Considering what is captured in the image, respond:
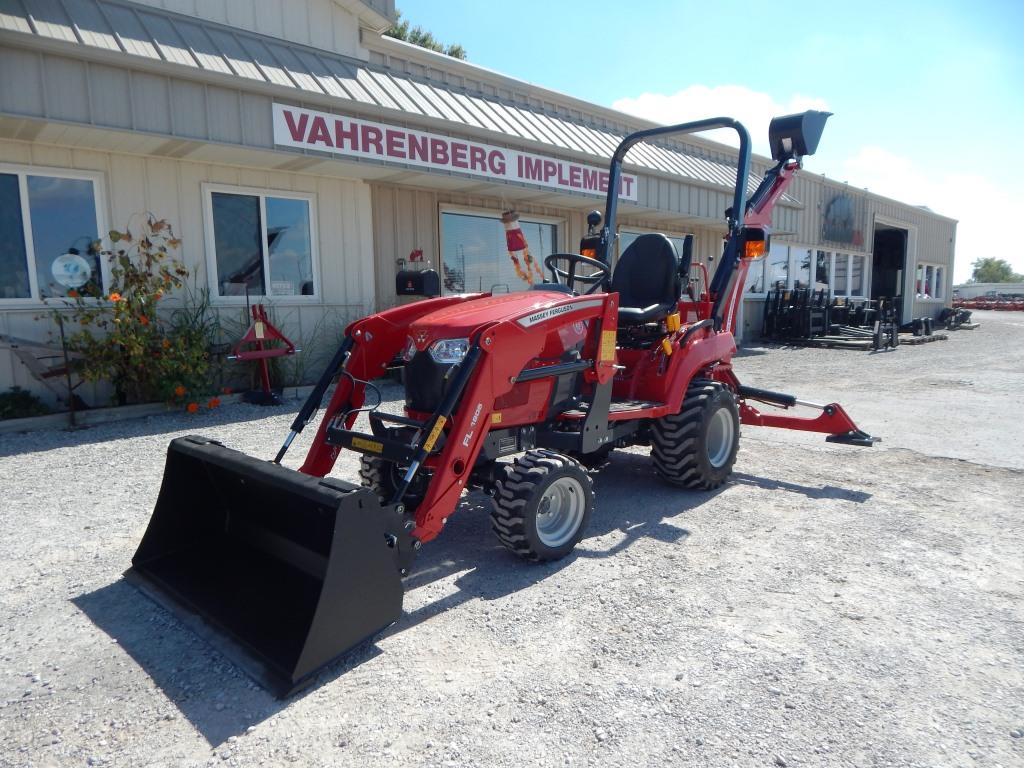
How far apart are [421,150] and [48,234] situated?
4.06 meters

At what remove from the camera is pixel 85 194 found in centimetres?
704

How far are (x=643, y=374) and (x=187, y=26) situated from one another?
5.99 m

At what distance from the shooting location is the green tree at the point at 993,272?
10819cm

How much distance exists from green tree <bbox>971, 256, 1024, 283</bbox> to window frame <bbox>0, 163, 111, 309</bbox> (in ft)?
416

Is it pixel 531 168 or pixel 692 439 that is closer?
pixel 692 439

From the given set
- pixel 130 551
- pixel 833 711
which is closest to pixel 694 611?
pixel 833 711

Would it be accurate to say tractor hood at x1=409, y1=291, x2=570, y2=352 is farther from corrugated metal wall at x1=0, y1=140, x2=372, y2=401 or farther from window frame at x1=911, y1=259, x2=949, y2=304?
window frame at x1=911, y1=259, x2=949, y2=304

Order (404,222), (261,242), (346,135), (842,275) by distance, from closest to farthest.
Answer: (346,135)
(261,242)
(404,222)
(842,275)

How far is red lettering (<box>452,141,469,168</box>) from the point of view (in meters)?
8.55

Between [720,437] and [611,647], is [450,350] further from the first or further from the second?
[720,437]

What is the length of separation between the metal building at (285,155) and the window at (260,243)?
0.02 metres

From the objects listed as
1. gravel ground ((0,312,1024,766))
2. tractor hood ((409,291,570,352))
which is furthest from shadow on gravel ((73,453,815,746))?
tractor hood ((409,291,570,352))

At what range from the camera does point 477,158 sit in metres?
8.80

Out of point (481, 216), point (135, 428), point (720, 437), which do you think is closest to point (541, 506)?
point (720, 437)
